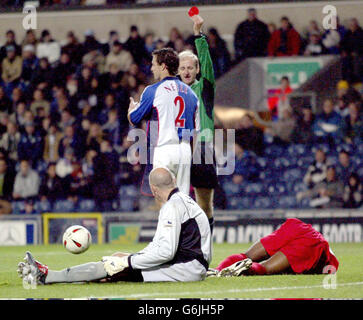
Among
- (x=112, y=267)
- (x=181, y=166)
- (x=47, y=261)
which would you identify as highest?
(x=181, y=166)

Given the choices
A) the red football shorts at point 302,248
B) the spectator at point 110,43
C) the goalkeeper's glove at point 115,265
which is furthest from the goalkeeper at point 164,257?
the spectator at point 110,43

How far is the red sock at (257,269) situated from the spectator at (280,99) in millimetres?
9429

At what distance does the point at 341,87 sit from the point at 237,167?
9.51 feet

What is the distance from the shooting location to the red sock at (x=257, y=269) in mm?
7602

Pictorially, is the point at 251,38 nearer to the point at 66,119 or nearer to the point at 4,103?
the point at 66,119

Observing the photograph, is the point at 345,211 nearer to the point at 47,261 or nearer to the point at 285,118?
the point at 285,118

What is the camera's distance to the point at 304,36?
682 inches

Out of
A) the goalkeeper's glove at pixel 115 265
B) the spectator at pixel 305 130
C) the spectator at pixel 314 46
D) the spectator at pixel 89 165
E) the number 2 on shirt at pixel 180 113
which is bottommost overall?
the goalkeeper's glove at pixel 115 265

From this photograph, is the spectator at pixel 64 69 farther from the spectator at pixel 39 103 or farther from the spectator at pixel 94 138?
the spectator at pixel 94 138

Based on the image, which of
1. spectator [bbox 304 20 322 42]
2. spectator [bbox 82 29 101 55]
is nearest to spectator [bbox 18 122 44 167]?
spectator [bbox 82 29 101 55]

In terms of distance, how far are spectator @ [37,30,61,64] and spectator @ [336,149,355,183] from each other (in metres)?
6.95

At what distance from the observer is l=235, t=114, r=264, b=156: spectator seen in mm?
16078

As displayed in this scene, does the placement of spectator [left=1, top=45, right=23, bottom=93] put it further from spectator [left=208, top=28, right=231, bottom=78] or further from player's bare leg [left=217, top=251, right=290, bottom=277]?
player's bare leg [left=217, top=251, right=290, bottom=277]
